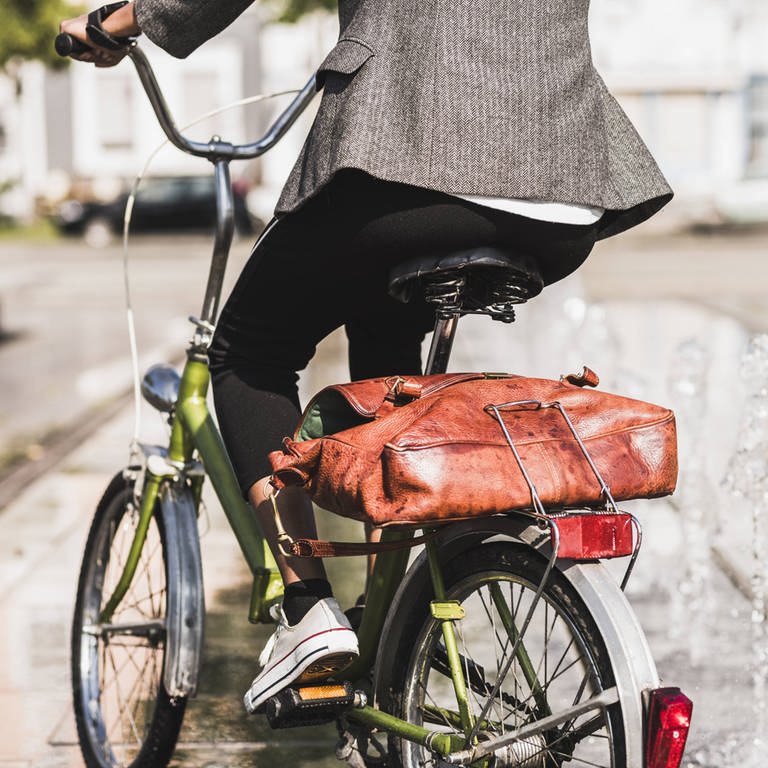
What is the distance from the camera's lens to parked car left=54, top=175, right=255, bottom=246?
30656 mm

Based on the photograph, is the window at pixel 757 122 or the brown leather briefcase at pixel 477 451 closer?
the brown leather briefcase at pixel 477 451

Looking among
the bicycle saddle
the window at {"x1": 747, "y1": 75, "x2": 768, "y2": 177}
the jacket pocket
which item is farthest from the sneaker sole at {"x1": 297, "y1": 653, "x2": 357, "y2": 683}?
the window at {"x1": 747, "y1": 75, "x2": 768, "y2": 177}

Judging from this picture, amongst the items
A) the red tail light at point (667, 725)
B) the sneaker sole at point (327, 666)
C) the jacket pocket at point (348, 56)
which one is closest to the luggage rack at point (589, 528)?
the red tail light at point (667, 725)

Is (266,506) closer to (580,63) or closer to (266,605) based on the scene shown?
(266,605)

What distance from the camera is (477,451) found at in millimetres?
2168

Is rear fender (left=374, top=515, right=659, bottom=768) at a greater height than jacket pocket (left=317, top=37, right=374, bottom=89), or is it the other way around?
jacket pocket (left=317, top=37, right=374, bottom=89)

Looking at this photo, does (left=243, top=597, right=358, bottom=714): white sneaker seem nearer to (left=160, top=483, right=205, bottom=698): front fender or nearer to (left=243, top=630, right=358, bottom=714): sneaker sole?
(left=243, top=630, right=358, bottom=714): sneaker sole

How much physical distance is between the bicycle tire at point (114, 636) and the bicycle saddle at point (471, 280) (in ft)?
3.24

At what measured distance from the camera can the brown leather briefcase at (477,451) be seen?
2.15 metres

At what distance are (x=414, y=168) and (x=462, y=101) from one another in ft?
0.44

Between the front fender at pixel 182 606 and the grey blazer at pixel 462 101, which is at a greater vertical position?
the grey blazer at pixel 462 101

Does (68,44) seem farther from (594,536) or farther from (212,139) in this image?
(594,536)

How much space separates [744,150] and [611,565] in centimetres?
3407

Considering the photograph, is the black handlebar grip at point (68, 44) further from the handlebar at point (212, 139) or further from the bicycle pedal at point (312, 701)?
the bicycle pedal at point (312, 701)
